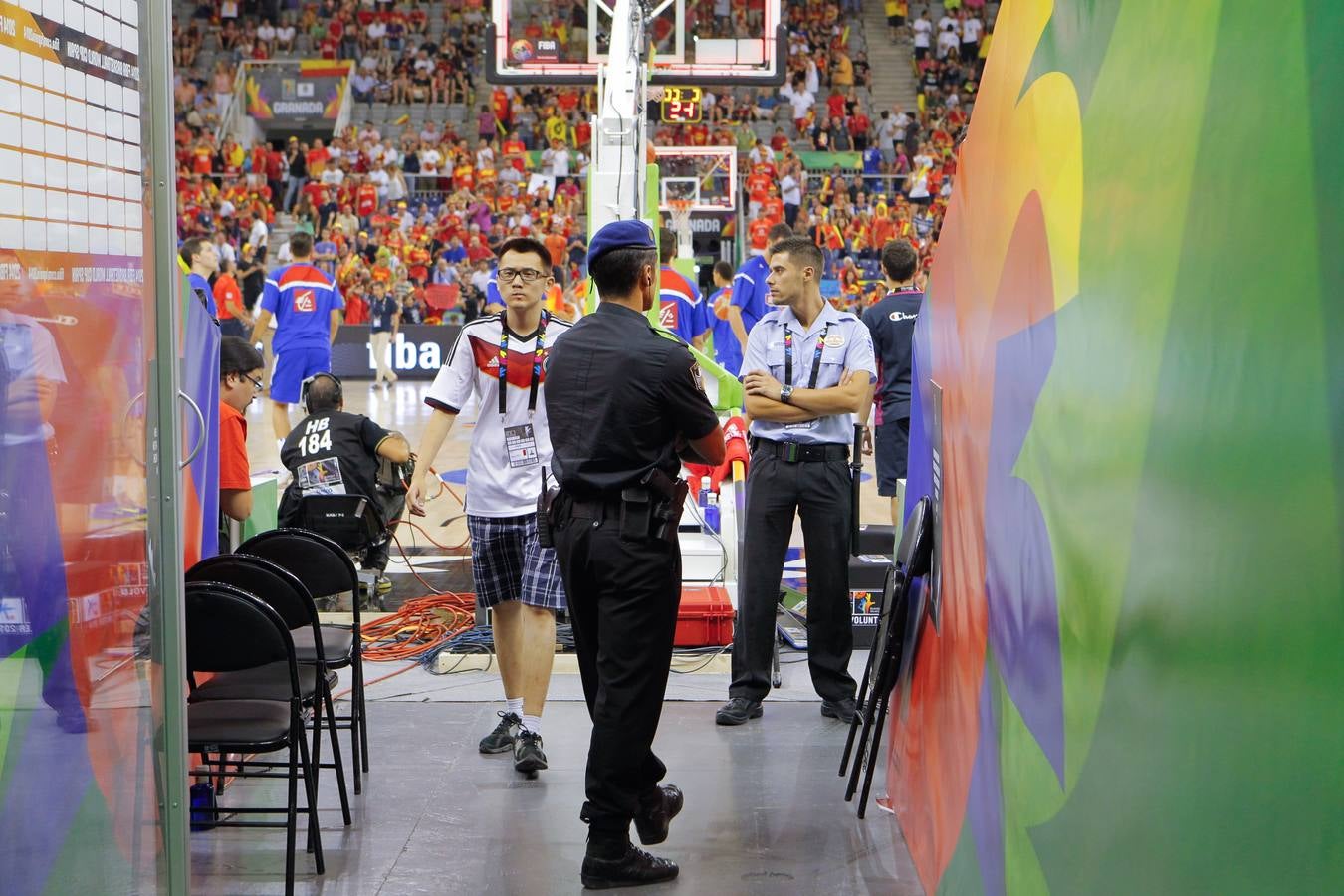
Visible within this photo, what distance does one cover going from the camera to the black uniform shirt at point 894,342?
7688 mm

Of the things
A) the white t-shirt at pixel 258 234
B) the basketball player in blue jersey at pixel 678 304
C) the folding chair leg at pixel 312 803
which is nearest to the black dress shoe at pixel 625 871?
the folding chair leg at pixel 312 803

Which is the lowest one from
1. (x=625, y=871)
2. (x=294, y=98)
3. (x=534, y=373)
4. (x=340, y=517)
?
(x=625, y=871)

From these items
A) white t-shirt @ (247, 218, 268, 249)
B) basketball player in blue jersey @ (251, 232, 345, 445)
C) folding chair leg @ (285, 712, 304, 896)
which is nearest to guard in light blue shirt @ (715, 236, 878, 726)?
folding chair leg @ (285, 712, 304, 896)

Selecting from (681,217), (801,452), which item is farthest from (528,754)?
(681,217)

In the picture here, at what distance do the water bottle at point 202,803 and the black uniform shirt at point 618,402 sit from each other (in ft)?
5.35

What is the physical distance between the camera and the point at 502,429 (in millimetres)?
5203

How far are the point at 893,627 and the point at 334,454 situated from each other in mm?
4032

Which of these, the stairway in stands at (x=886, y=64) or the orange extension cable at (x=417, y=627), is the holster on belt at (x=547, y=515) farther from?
the stairway in stands at (x=886, y=64)

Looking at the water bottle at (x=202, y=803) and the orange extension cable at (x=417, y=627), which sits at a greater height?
the water bottle at (x=202, y=803)

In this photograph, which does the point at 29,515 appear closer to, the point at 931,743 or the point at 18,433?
the point at 18,433

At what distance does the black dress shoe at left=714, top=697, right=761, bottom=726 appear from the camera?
5.61 metres

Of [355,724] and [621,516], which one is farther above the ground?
[621,516]

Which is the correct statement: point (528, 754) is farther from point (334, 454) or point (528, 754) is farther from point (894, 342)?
point (894, 342)

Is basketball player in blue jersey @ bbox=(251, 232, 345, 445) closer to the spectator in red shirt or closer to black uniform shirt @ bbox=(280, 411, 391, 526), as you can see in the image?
black uniform shirt @ bbox=(280, 411, 391, 526)
